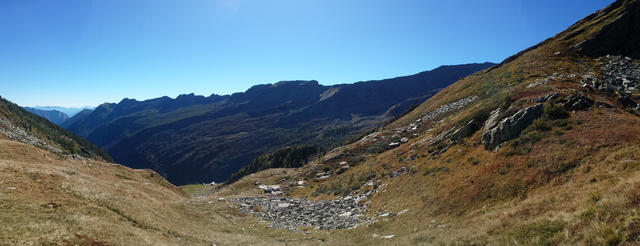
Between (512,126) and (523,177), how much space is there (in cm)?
970

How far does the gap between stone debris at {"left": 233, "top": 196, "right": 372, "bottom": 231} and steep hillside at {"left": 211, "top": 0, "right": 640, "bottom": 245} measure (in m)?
0.44

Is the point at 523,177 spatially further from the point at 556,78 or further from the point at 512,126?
the point at 556,78

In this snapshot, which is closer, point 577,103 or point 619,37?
point 577,103

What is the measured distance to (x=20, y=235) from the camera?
13508 mm

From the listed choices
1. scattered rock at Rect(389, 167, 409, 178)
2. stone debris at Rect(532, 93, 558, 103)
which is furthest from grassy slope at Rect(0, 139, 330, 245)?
stone debris at Rect(532, 93, 558, 103)

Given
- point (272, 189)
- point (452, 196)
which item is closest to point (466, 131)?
point (452, 196)

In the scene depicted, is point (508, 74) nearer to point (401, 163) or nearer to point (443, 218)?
point (401, 163)

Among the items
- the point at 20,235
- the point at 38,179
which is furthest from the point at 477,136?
the point at 38,179

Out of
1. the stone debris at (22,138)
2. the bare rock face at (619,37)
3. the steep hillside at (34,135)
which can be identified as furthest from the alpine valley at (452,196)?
the steep hillside at (34,135)

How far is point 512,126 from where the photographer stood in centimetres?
2858

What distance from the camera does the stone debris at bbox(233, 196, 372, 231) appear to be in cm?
3055

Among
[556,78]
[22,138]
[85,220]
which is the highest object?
[556,78]

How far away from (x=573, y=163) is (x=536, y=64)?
57358mm

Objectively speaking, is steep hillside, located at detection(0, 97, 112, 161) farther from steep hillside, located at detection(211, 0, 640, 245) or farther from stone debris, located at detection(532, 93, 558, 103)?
stone debris, located at detection(532, 93, 558, 103)
